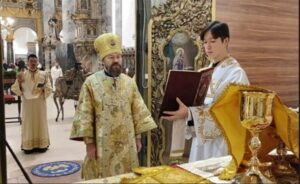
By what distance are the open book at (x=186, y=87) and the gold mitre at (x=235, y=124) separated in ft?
1.52

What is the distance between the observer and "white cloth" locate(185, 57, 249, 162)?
5.42 ft

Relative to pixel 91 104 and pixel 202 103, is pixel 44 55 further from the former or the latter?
pixel 202 103

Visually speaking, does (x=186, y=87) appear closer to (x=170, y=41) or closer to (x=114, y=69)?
(x=114, y=69)

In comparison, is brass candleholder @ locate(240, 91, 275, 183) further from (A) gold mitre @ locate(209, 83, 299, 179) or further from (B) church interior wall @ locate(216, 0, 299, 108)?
(B) church interior wall @ locate(216, 0, 299, 108)

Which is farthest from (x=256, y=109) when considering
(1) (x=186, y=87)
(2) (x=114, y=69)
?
(2) (x=114, y=69)

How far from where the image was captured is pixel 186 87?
145 cm

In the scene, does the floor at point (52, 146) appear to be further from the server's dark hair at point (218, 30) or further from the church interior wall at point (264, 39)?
the church interior wall at point (264, 39)

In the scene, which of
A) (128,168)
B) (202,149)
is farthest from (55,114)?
(202,149)

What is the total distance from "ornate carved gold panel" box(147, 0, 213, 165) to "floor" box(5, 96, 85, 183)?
0.76 metres

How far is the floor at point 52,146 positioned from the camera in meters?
2.62

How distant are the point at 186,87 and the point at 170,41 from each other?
41.4 inches

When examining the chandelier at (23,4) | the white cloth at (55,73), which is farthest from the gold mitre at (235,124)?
the chandelier at (23,4)

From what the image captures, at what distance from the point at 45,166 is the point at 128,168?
1.52 metres

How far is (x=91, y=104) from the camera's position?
172 centimetres
